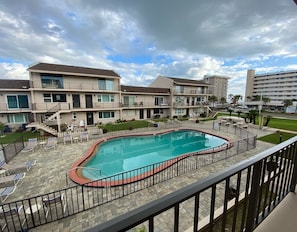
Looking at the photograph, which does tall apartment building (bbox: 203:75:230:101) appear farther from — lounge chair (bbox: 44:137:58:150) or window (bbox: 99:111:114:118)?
lounge chair (bbox: 44:137:58:150)

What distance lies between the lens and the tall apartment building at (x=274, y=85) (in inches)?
2233

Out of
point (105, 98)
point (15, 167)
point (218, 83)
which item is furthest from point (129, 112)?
point (218, 83)

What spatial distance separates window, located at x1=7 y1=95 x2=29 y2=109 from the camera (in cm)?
1641

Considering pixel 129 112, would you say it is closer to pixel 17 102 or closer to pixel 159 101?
pixel 159 101

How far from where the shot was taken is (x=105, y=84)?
67.9 feet

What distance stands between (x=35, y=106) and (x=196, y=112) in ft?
94.0

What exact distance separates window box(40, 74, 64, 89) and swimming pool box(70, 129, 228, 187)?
32.9ft

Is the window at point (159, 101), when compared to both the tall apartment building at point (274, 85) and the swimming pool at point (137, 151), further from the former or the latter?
the tall apartment building at point (274, 85)

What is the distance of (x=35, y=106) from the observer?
1596 cm

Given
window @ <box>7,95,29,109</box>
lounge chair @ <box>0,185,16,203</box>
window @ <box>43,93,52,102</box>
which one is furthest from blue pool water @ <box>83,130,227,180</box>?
window @ <box>7,95,29,109</box>

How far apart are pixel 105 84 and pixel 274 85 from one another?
7548cm

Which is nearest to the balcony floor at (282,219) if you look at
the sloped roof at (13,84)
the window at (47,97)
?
the window at (47,97)

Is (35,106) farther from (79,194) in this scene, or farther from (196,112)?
(196,112)

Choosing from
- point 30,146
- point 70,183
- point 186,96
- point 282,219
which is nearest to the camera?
point 282,219
